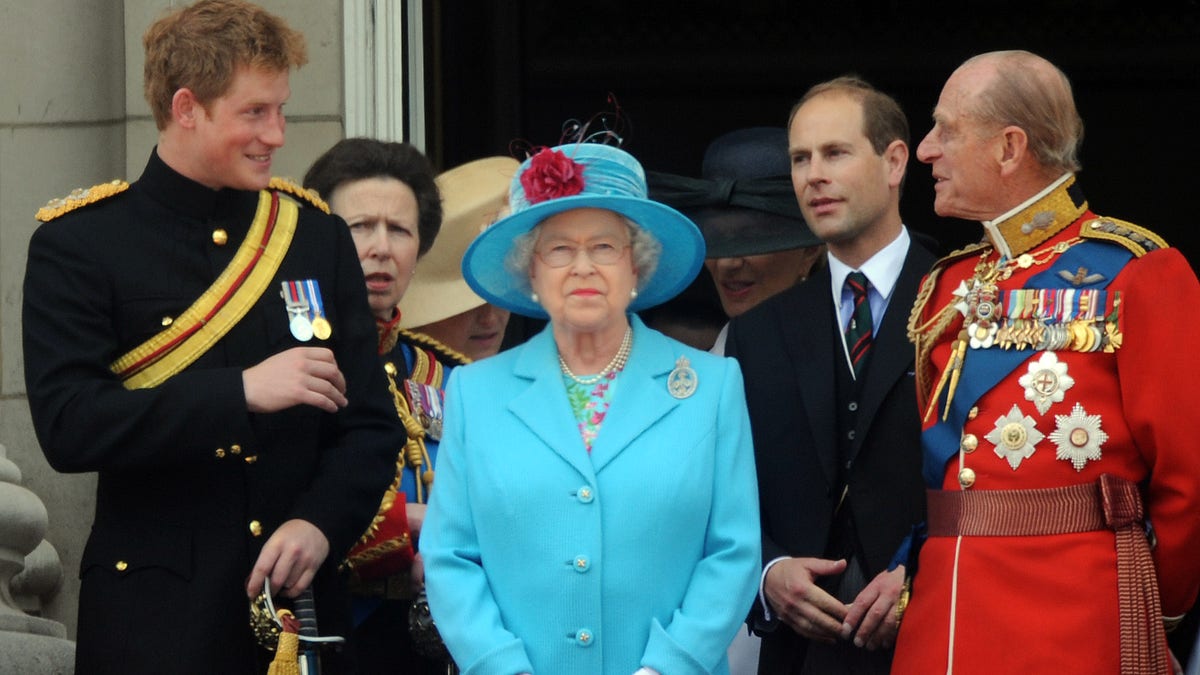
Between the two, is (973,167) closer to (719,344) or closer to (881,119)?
(881,119)

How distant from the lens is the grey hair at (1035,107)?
459 centimetres

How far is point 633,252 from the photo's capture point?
4.67 m

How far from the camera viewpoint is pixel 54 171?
266 inches

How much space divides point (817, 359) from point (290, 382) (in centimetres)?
127

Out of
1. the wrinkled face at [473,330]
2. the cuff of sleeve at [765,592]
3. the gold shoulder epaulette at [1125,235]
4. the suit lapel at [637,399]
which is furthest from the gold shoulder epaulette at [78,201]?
the gold shoulder epaulette at [1125,235]

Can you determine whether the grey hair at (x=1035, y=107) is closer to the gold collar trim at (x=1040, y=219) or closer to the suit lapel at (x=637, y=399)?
the gold collar trim at (x=1040, y=219)

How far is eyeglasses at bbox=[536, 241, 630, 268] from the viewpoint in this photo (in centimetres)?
457

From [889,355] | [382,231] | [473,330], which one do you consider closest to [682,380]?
[889,355]

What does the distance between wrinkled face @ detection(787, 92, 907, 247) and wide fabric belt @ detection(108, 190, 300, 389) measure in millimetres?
1282

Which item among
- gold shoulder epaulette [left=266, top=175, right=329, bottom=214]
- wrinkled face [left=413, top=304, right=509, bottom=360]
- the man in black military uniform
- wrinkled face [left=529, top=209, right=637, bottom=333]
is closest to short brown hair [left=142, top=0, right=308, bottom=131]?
the man in black military uniform

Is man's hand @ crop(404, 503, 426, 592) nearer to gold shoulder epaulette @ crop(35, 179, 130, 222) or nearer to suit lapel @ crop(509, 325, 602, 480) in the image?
suit lapel @ crop(509, 325, 602, 480)

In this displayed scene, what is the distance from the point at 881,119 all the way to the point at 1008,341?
111cm

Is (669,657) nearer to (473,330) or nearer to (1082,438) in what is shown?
(1082,438)

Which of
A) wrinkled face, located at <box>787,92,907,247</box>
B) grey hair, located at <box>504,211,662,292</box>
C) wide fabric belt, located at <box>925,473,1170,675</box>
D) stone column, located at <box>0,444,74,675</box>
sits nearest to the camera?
wide fabric belt, located at <box>925,473,1170,675</box>
